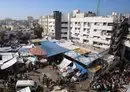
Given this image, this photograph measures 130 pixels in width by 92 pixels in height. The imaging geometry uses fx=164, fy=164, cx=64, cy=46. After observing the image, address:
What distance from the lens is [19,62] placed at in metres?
28.3

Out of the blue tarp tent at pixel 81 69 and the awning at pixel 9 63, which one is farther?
the awning at pixel 9 63

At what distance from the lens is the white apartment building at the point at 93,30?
3674 cm

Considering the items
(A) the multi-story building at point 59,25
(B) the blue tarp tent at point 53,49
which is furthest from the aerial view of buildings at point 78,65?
(A) the multi-story building at point 59,25

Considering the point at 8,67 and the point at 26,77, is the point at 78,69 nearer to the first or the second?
the point at 26,77

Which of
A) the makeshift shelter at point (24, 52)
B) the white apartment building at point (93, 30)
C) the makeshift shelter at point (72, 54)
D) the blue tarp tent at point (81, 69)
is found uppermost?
the white apartment building at point (93, 30)

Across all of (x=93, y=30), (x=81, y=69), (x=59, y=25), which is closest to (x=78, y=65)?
(x=81, y=69)

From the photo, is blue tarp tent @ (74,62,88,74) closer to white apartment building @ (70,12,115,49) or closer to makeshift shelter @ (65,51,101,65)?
makeshift shelter @ (65,51,101,65)

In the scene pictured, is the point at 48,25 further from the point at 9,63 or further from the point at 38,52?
the point at 9,63

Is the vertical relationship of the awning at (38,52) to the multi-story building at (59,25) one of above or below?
below

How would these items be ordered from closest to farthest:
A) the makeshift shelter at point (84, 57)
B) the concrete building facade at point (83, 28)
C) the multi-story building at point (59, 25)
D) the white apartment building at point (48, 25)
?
1. the makeshift shelter at point (84, 57)
2. the concrete building facade at point (83, 28)
3. the multi-story building at point (59, 25)
4. the white apartment building at point (48, 25)

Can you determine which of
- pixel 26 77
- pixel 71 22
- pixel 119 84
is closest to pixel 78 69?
pixel 119 84

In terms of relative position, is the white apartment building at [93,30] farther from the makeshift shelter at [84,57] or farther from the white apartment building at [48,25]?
the white apartment building at [48,25]

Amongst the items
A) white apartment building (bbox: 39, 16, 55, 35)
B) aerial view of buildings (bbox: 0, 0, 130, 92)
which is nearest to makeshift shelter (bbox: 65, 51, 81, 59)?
aerial view of buildings (bbox: 0, 0, 130, 92)

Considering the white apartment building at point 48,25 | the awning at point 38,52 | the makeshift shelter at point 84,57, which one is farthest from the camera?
the white apartment building at point 48,25
